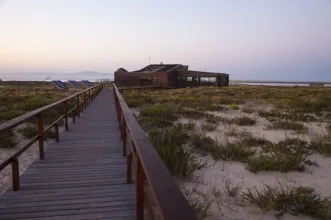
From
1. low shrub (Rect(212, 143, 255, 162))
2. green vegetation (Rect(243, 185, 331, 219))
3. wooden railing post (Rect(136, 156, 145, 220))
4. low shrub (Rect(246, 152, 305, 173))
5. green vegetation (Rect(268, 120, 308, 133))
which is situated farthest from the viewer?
green vegetation (Rect(268, 120, 308, 133))

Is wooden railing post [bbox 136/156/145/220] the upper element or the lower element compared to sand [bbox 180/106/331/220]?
upper

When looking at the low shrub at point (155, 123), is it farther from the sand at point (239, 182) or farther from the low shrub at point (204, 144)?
the sand at point (239, 182)

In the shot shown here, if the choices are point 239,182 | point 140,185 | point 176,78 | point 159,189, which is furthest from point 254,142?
point 176,78

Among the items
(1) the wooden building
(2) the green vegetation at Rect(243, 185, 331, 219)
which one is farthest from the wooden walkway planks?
(1) the wooden building

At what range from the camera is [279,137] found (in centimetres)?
822

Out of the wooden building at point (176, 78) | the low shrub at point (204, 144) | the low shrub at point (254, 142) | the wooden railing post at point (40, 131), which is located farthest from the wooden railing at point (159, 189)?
the wooden building at point (176, 78)

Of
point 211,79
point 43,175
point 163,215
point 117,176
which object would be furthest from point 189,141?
point 211,79

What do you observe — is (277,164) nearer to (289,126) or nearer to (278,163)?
(278,163)

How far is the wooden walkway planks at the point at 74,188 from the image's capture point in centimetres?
293

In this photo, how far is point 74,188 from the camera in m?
3.58

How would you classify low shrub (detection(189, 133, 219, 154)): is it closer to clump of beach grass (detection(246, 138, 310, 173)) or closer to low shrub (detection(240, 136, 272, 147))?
low shrub (detection(240, 136, 272, 147))

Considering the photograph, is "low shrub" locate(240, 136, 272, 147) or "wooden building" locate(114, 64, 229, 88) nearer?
"low shrub" locate(240, 136, 272, 147)

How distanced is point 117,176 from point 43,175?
1065mm

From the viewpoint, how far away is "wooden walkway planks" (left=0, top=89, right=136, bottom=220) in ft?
9.61
